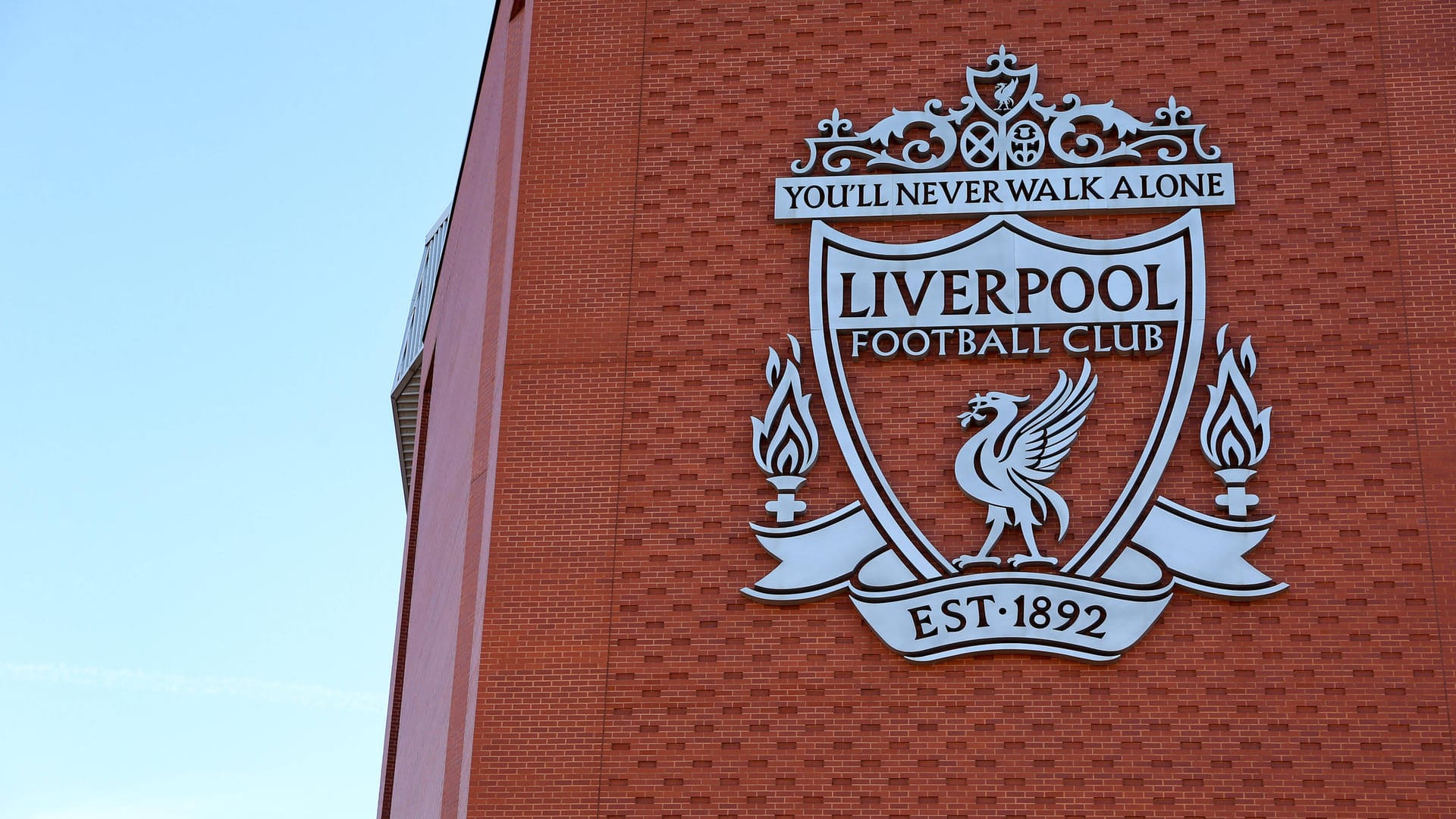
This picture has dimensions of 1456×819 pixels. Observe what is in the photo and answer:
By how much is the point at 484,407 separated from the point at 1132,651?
19.9 feet

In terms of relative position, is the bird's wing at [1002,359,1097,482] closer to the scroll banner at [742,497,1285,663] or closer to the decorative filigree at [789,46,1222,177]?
the scroll banner at [742,497,1285,663]

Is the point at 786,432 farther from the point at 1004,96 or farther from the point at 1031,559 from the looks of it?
the point at 1004,96

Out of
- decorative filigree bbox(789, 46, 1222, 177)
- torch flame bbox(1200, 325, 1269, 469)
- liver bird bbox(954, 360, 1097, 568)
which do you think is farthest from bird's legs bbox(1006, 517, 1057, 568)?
decorative filigree bbox(789, 46, 1222, 177)

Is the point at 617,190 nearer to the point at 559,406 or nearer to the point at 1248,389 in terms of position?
the point at 559,406

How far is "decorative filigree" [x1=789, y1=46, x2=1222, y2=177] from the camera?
15883 mm

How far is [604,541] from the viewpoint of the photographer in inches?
594

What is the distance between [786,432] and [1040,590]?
2.46 metres

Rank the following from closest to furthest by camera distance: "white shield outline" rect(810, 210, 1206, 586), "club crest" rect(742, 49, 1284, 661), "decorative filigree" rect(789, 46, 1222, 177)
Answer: "club crest" rect(742, 49, 1284, 661), "white shield outline" rect(810, 210, 1206, 586), "decorative filigree" rect(789, 46, 1222, 177)

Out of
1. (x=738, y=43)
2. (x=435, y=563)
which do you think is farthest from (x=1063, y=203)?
(x=435, y=563)

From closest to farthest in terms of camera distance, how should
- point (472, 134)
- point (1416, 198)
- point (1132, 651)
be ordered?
point (1132, 651)
point (1416, 198)
point (472, 134)

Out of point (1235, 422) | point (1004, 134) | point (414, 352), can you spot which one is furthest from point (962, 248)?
point (414, 352)

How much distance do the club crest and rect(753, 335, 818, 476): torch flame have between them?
0.01 m

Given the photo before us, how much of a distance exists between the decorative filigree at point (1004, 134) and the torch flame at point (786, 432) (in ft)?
6.83

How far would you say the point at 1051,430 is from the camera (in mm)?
14992
